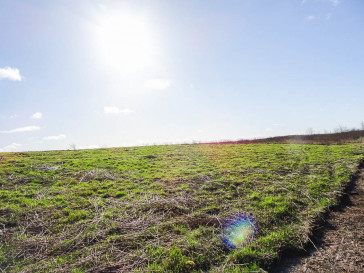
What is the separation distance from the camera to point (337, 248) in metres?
4.73

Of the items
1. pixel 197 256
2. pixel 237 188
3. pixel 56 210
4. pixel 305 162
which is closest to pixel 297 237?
pixel 197 256

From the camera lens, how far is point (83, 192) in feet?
28.6

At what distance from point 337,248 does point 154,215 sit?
4760mm

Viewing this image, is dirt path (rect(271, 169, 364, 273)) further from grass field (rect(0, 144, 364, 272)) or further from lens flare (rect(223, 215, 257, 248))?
lens flare (rect(223, 215, 257, 248))

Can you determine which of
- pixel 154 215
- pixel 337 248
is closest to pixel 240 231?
pixel 337 248

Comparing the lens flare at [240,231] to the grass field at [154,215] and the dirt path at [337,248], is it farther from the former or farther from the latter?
the dirt path at [337,248]

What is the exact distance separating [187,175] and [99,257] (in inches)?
279

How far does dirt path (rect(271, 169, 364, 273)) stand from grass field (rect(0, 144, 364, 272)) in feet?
1.07

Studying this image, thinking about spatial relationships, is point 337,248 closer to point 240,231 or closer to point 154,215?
point 240,231

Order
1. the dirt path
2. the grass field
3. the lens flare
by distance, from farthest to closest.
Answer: the lens flare, the grass field, the dirt path

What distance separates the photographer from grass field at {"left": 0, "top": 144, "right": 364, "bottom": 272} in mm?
4438

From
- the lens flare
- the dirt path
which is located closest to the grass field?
the lens flare

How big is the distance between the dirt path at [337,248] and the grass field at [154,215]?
12.8 inches

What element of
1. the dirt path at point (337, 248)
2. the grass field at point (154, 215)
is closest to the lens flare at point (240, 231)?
the grass field at point (154, 215)
